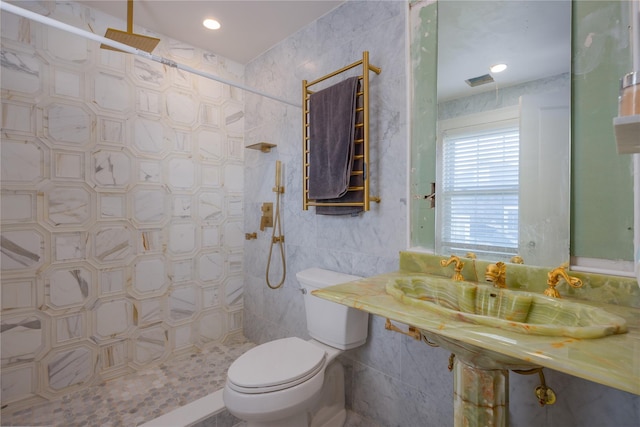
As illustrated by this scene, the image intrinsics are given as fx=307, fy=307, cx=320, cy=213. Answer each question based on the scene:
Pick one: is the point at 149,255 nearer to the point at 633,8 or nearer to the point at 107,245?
the point at 107,245

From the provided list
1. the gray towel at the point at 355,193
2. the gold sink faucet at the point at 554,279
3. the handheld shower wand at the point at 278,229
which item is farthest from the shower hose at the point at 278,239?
the gold sink faucet at the point at 554,279

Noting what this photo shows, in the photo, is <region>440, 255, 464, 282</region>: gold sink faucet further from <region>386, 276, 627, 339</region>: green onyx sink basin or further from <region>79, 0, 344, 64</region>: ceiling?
<region>79, 0, 344, 64</region>: ceiling

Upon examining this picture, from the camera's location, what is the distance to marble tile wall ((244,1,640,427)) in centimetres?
116

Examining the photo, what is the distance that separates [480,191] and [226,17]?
188 cm

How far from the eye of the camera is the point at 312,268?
202 centimetres

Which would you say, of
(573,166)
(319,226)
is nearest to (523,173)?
(573,166)

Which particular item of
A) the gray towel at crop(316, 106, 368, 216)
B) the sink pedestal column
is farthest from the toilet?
the sink pedestal column

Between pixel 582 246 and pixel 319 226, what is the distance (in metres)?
1.33

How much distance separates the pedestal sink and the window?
0.23 meters

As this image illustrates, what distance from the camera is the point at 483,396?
3.04 ft

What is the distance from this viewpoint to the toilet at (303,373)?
1.23m

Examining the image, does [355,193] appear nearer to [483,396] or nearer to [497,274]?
[497,274]

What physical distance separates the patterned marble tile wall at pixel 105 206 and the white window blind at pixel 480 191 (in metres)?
1.79

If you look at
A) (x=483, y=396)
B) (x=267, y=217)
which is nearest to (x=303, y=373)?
(x=483, y=396)
